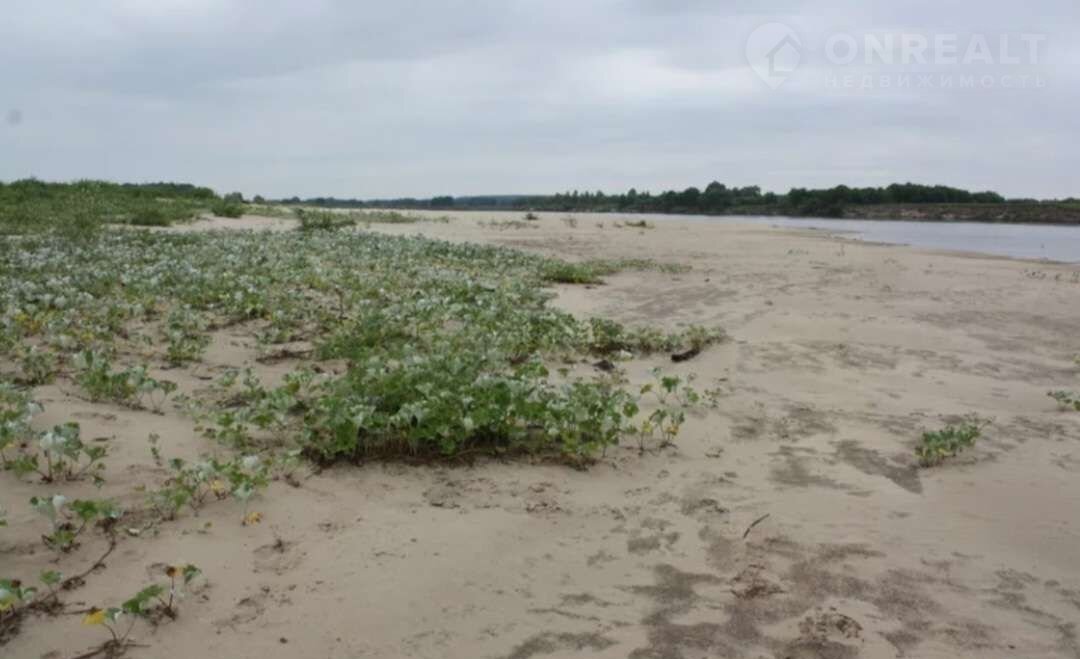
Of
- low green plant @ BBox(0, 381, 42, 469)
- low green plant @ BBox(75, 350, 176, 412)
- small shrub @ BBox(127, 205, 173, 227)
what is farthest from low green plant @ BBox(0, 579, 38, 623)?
small shrub @ BBox(127, 205, 173, 227)

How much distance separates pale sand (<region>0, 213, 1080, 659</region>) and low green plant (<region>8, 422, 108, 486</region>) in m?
0.10

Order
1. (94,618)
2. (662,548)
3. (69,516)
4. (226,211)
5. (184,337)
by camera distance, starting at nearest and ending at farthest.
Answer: (94,618), (69,516), (662,548), (184,337), (226,211)

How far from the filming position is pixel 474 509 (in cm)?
379

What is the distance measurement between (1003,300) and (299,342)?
32.6ft

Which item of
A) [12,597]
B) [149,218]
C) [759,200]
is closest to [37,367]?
[12,597]

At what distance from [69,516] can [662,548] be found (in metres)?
2.53

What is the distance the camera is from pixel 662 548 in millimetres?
3559

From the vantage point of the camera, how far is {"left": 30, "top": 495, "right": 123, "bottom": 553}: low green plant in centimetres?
302

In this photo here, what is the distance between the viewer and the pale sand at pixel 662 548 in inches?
112

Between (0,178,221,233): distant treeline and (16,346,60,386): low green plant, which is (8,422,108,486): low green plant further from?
(0,178,221,233): distant treeline

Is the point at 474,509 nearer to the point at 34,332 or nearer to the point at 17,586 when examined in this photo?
the point at 17,586

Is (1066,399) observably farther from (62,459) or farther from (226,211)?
(226,211)

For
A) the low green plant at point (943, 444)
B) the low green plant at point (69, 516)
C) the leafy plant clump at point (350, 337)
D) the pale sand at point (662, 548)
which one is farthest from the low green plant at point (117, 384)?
the low green plant at point (943, 444)

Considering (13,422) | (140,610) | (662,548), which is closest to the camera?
(140,610)
